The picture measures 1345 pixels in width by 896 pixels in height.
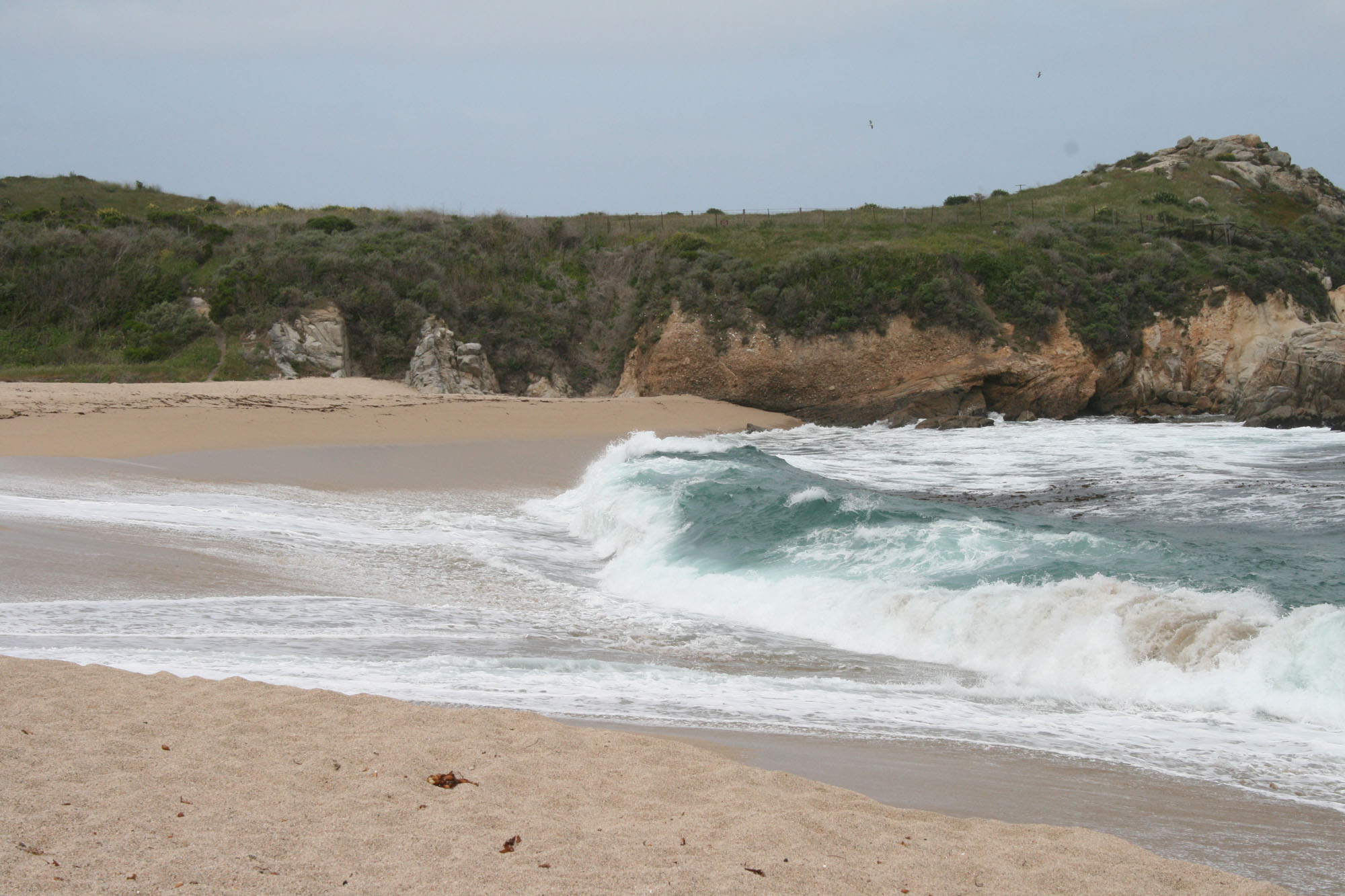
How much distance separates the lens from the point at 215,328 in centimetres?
2602

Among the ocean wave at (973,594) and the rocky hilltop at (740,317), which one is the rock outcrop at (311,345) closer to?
the rocky hilltop at (740,317)

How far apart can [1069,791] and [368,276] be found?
90.1 feet

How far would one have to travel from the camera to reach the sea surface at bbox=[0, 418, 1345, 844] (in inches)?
199

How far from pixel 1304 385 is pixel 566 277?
73.3 ft

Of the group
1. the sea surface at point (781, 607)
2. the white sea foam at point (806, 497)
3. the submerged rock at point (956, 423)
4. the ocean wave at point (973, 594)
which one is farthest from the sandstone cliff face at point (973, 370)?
the white sea foam at point (806, 497)

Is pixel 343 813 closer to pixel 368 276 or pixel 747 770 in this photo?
pixel 747 770

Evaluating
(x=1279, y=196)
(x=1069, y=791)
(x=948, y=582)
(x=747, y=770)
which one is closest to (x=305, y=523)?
(x=948, y=582)

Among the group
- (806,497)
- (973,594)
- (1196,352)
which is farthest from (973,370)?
(973,594)

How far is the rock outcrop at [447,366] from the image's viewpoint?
26062mm

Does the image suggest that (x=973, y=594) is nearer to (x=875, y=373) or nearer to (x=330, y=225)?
(x=875, y=373)

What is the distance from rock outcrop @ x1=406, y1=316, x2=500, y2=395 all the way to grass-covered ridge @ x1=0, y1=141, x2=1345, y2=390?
1.19 meters

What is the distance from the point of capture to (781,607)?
7.80 metres

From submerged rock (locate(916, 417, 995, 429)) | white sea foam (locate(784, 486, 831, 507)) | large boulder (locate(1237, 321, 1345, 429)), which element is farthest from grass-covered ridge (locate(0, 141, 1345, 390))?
white sea foam (locate(784, 486, 831, 507))

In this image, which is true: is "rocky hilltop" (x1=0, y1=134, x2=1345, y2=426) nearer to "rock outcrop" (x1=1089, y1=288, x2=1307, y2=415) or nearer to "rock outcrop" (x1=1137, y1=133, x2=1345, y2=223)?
"rock outcrop" (x1=1089, y1=288, x2=1307, y2=415)
